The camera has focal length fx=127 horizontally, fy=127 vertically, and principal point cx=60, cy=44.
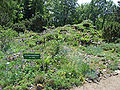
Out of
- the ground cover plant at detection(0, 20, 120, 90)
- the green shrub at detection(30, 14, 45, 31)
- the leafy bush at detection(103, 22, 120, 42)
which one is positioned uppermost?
the green shrub at detection(30, 14, 45, 31)

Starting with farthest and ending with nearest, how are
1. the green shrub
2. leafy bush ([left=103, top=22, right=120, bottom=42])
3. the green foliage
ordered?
the green shrub, leafy bush ([left=103, top=22, right=120, bottom=42]), the green foliage

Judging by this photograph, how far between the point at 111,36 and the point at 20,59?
5.78 meters

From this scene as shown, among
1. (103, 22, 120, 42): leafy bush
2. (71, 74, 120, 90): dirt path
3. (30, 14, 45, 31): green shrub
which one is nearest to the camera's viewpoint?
(71, 74, 120, 90): dirt path

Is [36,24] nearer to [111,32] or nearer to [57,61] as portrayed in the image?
[111,32]

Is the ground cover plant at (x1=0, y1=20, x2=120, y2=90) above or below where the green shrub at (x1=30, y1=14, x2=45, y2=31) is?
below

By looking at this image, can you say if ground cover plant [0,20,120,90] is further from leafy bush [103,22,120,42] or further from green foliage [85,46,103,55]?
leafy bush [103,22,120,42]

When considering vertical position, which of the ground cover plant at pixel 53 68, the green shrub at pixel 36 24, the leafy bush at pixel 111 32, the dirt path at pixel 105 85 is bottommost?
the dirt path at pixel 105 85

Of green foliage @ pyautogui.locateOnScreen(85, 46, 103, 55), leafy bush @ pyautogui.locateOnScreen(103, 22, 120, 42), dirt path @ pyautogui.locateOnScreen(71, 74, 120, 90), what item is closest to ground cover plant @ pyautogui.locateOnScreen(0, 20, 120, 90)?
green foliage @ pyautogui.locateOnScreen(85, 46, 103, 55)

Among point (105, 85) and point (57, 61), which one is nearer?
point (105, 85)

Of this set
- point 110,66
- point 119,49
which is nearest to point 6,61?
point 110,66

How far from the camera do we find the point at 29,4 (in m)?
16.4

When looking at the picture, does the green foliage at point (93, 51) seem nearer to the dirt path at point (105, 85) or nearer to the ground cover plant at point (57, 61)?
the ground cover plant at point (57, 61)

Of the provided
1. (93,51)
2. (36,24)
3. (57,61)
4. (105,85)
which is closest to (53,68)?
(57,61)

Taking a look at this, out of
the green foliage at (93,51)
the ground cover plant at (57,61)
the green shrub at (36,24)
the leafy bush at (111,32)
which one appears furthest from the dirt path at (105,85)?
the green shrub at (36,24)
